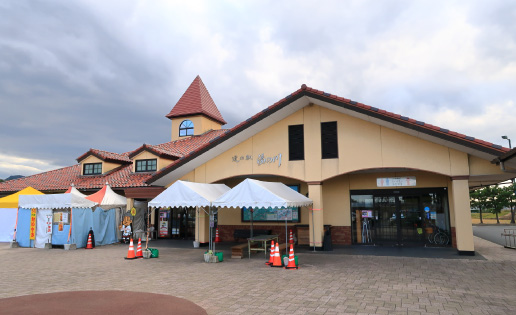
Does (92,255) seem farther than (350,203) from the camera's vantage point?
No

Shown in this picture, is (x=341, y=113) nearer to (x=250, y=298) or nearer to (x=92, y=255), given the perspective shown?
(x=250, y=298)

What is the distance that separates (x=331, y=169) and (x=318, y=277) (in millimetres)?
5964

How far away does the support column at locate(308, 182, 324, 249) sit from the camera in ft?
46.7

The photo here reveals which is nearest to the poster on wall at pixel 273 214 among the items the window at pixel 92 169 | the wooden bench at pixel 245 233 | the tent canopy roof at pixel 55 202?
the wooden bench at pixel 245 233

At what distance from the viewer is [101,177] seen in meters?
22.4

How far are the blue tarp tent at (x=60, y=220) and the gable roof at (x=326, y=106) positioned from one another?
12.0 feet

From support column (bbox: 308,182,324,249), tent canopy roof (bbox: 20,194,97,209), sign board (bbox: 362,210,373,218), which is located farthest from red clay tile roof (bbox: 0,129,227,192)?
sign board (bbox: 362,210,373,218)

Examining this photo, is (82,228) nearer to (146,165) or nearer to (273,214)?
(146,165)

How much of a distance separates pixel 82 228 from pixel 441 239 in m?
17.3

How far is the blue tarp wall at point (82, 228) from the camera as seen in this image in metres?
16.2

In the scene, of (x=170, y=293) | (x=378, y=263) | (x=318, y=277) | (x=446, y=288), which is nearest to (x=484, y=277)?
(x=446, y=288)

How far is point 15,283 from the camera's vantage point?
8.90m

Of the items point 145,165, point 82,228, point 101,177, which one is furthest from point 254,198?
point 101,177

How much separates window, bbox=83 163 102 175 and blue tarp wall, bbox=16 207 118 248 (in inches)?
241
